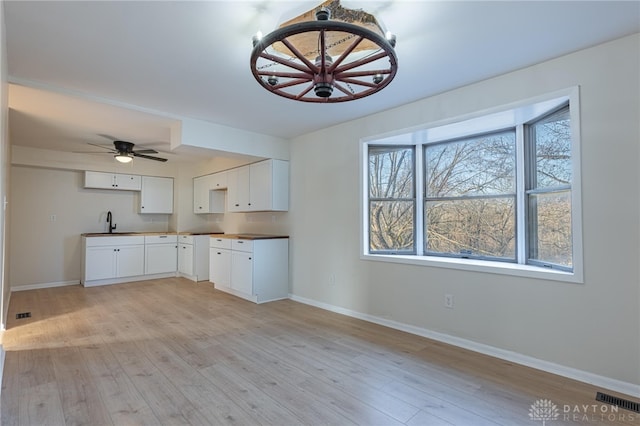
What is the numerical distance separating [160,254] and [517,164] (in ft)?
20.0

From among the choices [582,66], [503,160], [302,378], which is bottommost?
[302,378]

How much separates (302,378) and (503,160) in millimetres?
2732

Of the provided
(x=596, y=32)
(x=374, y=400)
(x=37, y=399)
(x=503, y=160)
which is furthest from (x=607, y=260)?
(x=37, y=399)

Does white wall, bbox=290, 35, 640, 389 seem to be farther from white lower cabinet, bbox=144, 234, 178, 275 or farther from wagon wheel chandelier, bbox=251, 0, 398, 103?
white lower cabinet, bbox=144, 234, 178, 275

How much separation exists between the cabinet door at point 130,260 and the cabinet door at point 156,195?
92 cm

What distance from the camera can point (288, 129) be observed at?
437cm

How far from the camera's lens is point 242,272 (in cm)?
470

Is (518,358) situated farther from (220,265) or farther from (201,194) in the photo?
(201,194)

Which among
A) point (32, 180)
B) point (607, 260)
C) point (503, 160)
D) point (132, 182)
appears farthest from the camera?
point (132, 182)

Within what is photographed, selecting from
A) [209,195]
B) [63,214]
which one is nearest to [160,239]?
[209,195]

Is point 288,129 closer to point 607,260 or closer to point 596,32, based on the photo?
point 596,32

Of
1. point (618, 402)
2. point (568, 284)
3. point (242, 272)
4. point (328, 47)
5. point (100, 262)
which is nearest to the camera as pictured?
point (618, 402)

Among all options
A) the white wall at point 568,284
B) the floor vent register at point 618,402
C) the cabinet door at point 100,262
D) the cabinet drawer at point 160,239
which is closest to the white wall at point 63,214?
the cabinet drawer at point 160,239

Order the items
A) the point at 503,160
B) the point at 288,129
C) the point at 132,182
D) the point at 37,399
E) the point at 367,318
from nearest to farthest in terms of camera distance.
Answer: the point at 37,399
the point at 503,160
the point at 367,318
the point at 288,129
the point at 132,182
